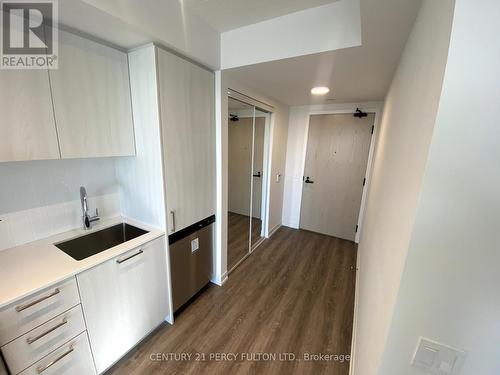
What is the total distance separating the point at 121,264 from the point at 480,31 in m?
1.80

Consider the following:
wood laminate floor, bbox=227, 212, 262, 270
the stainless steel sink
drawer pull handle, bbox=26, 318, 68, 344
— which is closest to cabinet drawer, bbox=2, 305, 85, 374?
drawer pull handle, bbox=26, 318, 68, 344

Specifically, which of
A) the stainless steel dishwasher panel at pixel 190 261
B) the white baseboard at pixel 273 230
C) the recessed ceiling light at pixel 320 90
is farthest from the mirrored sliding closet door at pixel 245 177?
the recessed ceiling light at pixel 320 90

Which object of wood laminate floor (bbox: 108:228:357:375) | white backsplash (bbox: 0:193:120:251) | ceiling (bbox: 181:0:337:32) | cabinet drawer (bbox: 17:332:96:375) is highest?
ceiling (bbox: 181:0:337:32)

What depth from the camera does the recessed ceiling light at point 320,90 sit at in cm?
226

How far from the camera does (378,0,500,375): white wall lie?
0.43m

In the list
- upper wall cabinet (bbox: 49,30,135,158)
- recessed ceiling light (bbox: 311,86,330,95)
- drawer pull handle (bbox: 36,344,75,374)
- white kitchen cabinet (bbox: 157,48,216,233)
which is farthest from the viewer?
recessed ceiling light (bbox: 311,86,330,95)

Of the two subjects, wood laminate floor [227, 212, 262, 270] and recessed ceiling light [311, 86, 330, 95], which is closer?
recessed ceiling light [311, 86, 330, 95]

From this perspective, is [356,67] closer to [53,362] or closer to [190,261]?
[190,261]

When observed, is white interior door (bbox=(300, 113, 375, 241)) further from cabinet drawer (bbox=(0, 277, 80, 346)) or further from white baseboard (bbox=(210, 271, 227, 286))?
cabinet drawer (bbox=(0, 277, 80, 346))

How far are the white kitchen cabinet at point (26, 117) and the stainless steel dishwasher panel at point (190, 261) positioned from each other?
0.98 metres

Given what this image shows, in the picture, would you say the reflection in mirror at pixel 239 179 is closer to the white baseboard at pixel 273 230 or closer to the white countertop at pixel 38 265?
the white baseboard at pixel 273 230

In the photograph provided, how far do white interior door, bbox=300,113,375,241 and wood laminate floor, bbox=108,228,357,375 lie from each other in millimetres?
849

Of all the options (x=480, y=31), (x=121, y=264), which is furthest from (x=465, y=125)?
(x=121, y=264)

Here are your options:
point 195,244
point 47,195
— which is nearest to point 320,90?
point 195,244
